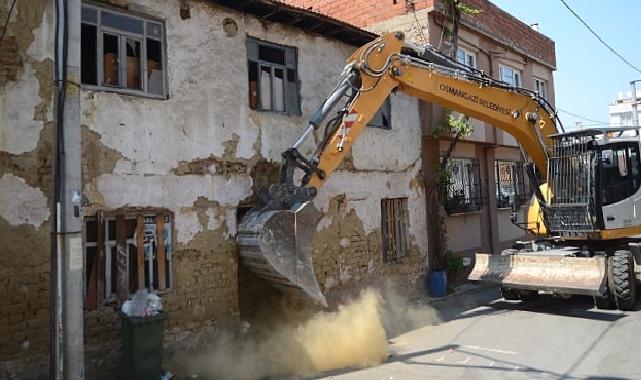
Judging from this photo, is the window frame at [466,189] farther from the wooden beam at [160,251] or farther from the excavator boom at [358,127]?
the wooden beam at [160,251]

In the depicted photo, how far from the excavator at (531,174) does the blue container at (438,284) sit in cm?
147

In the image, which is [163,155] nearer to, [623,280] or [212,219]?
[212,219]

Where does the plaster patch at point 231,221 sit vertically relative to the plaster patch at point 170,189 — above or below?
below

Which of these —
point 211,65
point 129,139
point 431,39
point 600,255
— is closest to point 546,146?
point 600,255

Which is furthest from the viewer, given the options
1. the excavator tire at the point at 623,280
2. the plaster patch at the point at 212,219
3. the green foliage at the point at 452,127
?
the green foliage at the point at 452,127

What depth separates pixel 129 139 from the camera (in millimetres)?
7055

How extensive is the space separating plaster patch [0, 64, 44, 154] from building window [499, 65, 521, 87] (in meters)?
13.4

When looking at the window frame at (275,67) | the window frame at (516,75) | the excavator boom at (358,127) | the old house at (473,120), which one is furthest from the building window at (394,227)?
the window frame at (516,75)

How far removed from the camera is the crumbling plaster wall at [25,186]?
5.90 m

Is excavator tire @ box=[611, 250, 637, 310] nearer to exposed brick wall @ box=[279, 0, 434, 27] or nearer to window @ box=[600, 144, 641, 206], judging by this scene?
window @ box=[600, 144, 641, 206]

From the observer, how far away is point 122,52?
7.33 metres

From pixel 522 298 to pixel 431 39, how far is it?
21.8ft

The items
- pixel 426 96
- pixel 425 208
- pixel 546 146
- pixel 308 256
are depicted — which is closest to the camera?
pixel 308 256

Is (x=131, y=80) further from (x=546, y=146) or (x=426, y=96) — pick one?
(x=546, y=146)
